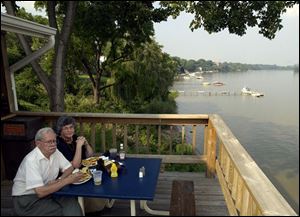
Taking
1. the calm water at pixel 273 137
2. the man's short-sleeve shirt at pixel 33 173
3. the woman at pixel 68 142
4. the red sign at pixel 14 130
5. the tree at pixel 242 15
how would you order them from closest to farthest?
the man's short-sleeve shirt at pixel 33 173, the woman at pixel 68 142, the red sign at pixel 14 130, the tree at pixel 242 15, the calm water at pixel 273 137

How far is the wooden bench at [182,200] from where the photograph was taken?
5.70 ft

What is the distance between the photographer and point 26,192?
2441 mm

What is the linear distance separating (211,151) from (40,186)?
8.68ft

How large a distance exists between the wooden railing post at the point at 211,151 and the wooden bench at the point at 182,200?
2.15 metres

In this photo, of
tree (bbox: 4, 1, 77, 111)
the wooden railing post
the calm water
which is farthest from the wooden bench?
the calm water

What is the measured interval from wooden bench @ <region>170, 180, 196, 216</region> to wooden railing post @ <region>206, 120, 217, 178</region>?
7.04ft

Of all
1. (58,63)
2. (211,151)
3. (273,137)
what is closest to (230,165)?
(211,151)

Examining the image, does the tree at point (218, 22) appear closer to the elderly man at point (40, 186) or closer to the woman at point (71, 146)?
the woman at point (71, 146)

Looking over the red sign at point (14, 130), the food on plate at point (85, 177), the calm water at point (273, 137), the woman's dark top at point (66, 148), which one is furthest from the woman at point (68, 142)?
the calm water at point (273, 137)

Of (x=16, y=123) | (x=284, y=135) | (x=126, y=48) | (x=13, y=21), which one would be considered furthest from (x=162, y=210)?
(x=284, y=135)

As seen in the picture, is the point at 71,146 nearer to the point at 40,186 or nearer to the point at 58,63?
the point at 40,186

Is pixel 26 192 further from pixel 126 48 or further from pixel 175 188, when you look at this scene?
pixel 126 48

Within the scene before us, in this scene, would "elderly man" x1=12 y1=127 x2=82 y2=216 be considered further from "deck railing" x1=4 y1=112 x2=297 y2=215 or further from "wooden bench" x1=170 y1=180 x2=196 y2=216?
"deck railing" x1=4 y1=112 x2=297 y2=215

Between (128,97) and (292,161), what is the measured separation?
14506mm
